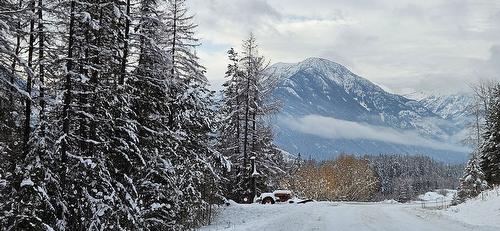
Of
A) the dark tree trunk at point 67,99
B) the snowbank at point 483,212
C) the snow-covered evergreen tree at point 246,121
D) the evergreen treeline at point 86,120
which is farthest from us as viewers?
the snow-covered evergreen tree at point 246,121

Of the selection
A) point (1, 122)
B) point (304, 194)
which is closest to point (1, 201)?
point (1, 122)

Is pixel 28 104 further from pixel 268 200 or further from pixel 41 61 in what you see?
pixel 268 200

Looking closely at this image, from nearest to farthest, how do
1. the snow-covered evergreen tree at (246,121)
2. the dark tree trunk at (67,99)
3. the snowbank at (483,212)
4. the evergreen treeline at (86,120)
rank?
1. the evergreen treeline at (86,120)
2. the dark tree trunk at (67,99)
3. the snowbank at (483,212)
4. the snow-covered evergreen tree at (246,121)

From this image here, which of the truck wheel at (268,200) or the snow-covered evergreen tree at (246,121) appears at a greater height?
the snow-covered evergreen tree at (246,121)

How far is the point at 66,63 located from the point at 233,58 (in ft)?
95.2

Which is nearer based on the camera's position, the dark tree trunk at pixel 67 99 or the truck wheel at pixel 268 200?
the dark tree trunk at pixel 67 99

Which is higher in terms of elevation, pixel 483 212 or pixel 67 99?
pixel 67 99

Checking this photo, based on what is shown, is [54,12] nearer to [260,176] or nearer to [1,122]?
[1,122]

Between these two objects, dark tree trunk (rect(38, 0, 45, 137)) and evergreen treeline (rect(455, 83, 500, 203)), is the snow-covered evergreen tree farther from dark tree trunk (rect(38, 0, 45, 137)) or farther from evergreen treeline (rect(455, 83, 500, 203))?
dark tree trunk (rect(38, 0, 45, 137))

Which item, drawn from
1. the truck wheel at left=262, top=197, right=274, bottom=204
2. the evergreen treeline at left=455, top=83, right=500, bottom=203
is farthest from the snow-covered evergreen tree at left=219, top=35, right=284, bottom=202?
the evergreen treeline at left=455, top=83, right=500, bottom=203

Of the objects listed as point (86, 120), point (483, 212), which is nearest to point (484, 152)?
point (483, 212)

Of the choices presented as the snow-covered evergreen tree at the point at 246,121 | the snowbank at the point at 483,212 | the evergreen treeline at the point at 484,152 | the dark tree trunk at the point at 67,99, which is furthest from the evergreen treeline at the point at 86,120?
the evergreen treeline at the point at 484,152

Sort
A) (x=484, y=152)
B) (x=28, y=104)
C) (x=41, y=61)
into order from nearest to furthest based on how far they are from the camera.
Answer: (x=28, y=104)
(x=41, y=61)
(x=484, y=152)

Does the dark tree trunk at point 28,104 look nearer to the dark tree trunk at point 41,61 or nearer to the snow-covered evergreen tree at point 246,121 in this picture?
the dark tree trunk at point 41,61
